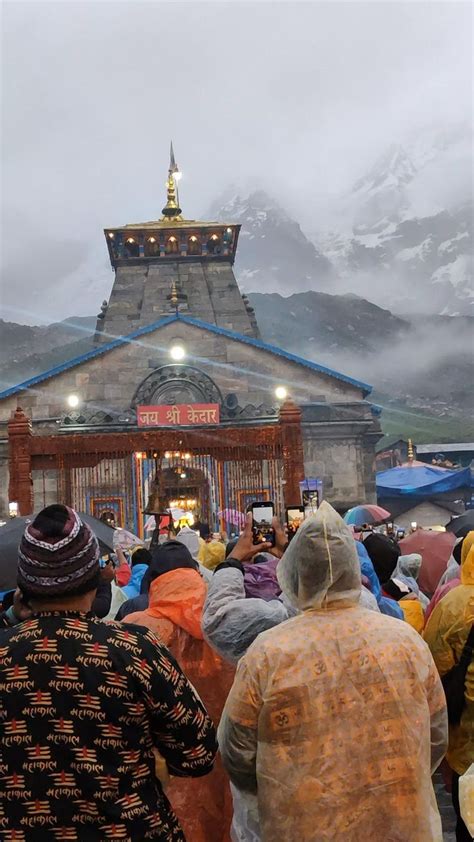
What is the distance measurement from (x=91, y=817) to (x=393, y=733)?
1.15 metres

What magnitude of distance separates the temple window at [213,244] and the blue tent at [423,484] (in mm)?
12223

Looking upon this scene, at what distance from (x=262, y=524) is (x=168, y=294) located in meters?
31.6

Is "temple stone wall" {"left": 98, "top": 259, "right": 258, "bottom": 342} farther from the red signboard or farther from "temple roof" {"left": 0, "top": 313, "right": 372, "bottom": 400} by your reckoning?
the red signboard

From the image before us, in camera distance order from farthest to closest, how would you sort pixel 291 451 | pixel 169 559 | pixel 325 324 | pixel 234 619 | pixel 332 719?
1. pixel 325 324
2. pixel 291 451
3. pixel 169 559
4. pixel 234 619
5. pixel 332 719

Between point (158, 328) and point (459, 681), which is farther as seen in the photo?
point (158, 328)

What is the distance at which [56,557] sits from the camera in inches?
119

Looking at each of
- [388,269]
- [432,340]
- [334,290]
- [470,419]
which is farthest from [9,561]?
[388,269]

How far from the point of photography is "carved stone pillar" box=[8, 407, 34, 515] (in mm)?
13492

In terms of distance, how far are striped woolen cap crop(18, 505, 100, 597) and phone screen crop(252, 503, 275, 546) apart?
1699 mm

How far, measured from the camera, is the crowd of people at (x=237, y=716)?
2.86 metres

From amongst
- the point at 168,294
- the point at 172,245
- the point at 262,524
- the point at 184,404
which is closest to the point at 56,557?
the point at 262,524

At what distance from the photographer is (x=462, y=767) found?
15.3 feet

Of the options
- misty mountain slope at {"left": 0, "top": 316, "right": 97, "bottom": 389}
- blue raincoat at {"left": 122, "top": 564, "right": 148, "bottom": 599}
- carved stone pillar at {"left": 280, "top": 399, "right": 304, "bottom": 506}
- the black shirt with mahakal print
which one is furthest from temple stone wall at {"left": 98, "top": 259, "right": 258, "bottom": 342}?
misty mountain slope at {"left": 0, "top": 316, "right": 97, "bottom": 389}

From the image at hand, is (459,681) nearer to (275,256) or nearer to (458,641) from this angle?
(458,641)
